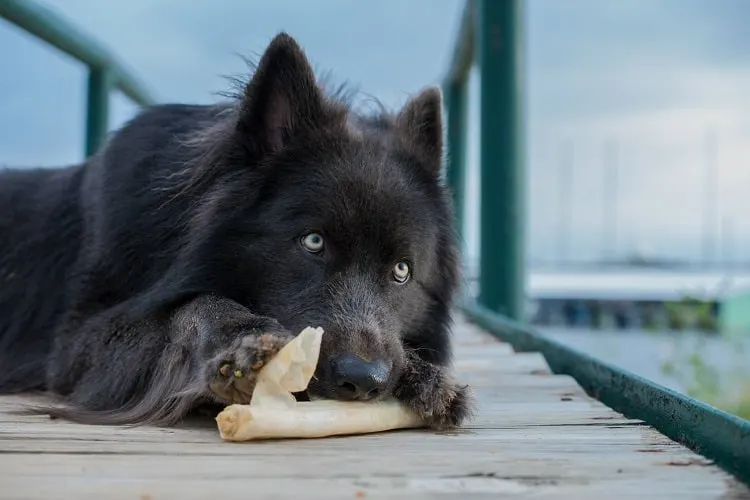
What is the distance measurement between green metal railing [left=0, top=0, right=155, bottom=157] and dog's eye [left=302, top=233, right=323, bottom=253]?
2.24 metres

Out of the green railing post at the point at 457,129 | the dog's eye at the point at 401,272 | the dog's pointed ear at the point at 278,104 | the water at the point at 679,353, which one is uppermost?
the green railing post at the point at 457,129

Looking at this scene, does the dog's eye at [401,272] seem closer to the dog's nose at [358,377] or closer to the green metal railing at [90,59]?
the dog's nose at [358,377]

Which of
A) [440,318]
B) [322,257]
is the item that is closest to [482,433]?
[322,257]

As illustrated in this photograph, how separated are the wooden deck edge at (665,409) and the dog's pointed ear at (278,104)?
1473 mm

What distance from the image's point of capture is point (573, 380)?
3.32 meters

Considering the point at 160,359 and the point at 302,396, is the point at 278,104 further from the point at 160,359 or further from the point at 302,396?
the point at 302,396

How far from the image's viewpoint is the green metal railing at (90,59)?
458 cm

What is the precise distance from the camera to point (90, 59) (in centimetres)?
621

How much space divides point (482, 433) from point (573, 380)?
119cm

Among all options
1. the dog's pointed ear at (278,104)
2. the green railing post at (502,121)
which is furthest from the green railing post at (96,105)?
the dog's pointed ear at (278,104)

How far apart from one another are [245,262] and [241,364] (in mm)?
738

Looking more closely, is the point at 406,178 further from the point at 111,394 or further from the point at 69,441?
the point at 69,441

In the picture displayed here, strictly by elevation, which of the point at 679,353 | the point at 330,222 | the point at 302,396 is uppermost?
the point at 330,222

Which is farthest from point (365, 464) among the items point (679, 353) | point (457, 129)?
point (457, 129)
